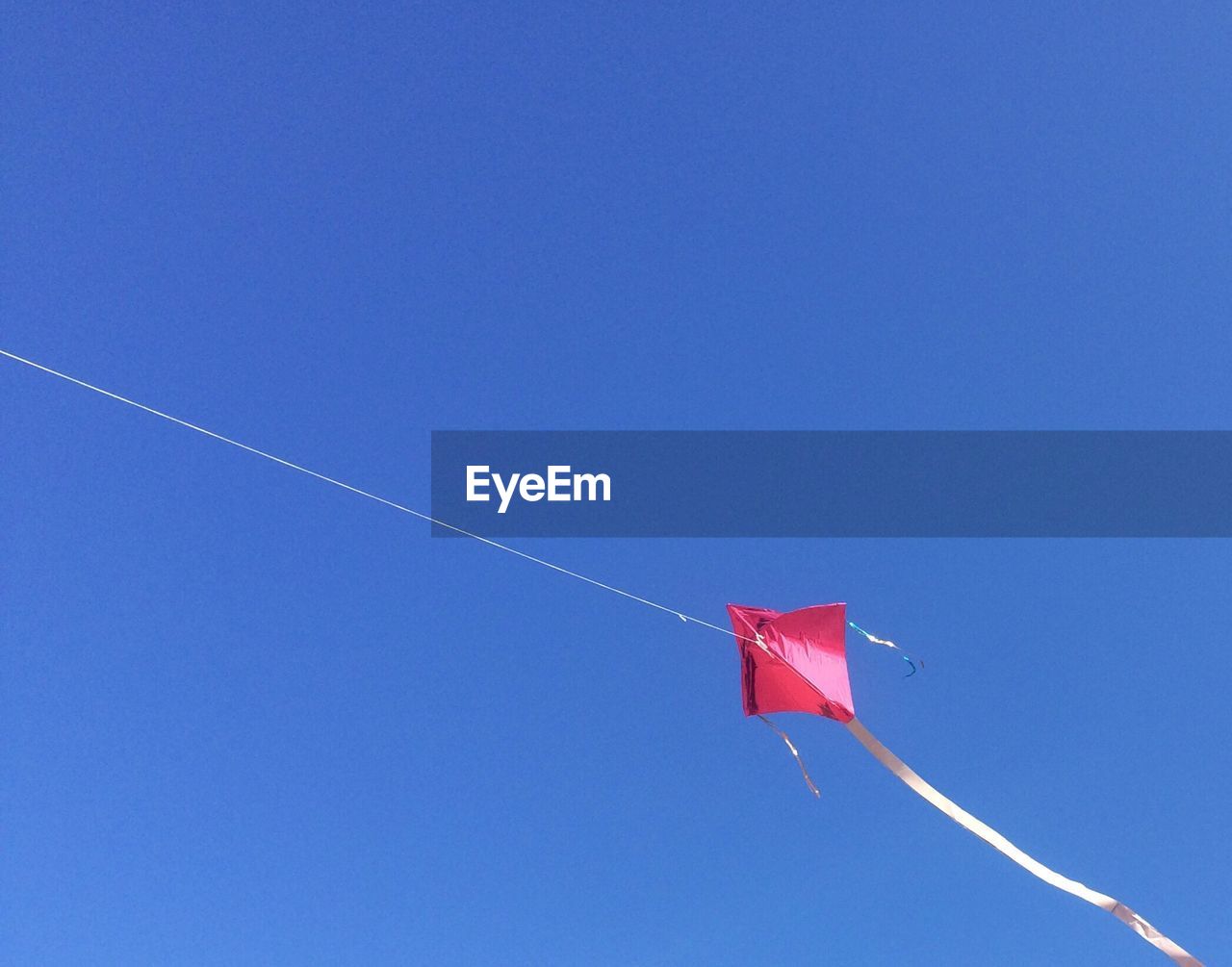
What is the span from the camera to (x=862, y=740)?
12.1 meters

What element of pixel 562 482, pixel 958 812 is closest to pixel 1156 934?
pixel 958 812

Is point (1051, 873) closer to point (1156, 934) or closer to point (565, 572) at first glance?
point (1156, 934)

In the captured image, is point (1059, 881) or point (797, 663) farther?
point (797, 663)

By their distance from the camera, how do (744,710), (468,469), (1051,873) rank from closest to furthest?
(1051,873), (744,710), (468,469)

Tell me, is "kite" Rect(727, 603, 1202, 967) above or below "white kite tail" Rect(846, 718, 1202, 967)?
above

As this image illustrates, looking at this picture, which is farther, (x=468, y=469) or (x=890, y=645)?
(x=468, y=469)

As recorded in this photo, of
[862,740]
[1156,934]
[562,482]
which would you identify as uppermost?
[562,482]

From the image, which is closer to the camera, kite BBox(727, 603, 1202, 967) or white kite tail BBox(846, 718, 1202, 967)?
white kite tail BBox(846, 718, 1202, 967)

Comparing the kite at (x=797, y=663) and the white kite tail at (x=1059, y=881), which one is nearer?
the white kite tail at (x=1059, y=881)

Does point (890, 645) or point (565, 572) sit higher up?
point (565, 572)

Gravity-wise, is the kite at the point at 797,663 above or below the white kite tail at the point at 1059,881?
above

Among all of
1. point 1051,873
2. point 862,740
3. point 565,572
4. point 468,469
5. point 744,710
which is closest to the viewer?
point 1051,873

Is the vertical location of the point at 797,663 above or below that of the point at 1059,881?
above

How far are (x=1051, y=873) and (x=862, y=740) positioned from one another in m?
2.30
